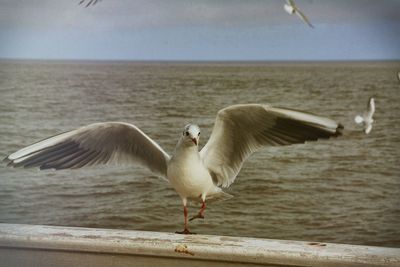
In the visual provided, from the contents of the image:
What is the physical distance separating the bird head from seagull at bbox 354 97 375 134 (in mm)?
490

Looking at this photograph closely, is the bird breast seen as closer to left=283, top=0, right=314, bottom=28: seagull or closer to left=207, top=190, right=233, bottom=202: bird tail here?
left=207, top=190, right=233, bottom=202: bird tail

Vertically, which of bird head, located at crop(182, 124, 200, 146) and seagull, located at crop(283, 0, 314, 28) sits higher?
seagull, located at crop(283, 0, 314, 28)

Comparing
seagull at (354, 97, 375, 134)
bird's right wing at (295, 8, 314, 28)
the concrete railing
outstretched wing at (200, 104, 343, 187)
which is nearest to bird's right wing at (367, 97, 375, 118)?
seagull at (354, 97, 375, 134)

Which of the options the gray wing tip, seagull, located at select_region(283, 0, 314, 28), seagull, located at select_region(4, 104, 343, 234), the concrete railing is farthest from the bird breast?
seagull, located at select_region(283, 0, 314, 28)

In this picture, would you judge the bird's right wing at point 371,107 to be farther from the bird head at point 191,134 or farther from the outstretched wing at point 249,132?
the bird head at point 191,134

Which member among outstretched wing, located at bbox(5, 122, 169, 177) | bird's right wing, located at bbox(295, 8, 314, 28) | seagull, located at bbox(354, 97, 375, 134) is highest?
bird's right wing, located at bbox(295, 8, 314, 28)

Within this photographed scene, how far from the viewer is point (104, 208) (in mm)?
2430

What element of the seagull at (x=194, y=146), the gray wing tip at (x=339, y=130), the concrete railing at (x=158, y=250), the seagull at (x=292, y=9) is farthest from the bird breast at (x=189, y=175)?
the seagull at (x=292, y=9)

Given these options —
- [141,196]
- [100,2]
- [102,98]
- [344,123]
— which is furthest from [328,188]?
[100,2]

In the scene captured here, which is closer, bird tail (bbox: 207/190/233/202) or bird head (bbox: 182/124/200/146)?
bird head (bbox: 182/124/200/146)

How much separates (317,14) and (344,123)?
0.35 metres

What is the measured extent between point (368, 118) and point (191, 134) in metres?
0.54

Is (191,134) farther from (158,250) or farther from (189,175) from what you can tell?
(158,250)

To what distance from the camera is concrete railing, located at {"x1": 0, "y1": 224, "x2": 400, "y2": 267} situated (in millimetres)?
2176
